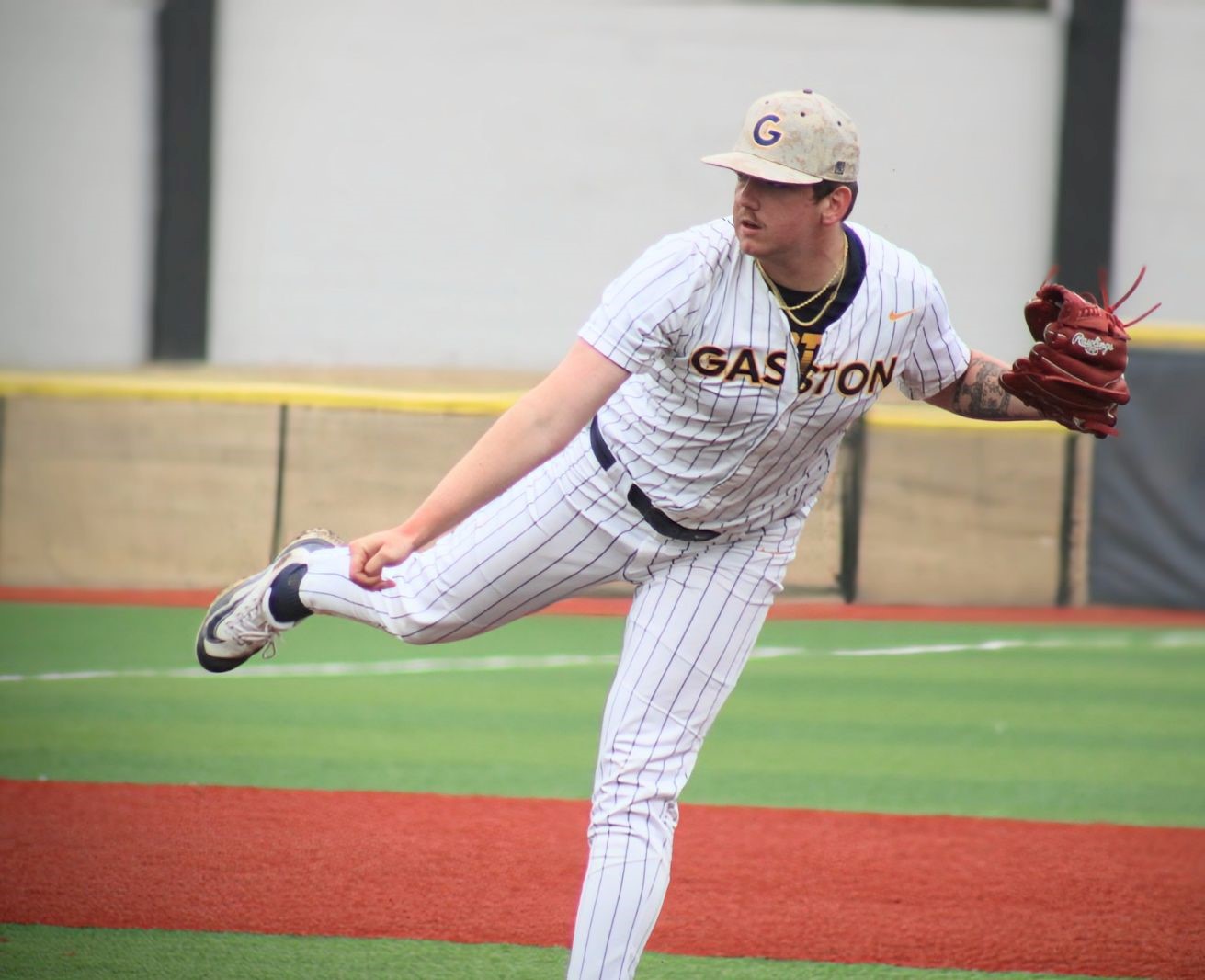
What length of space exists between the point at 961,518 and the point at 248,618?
706cm

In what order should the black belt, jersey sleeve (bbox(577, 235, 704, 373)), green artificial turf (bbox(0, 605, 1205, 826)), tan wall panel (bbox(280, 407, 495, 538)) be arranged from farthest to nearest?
tan wall panel (bbox(280, 407, 495, 538)) < green artificial turf (bbox(0, 605, 1205, 826)) < the black belt < jersey sleeve (bbox(577, 235, 704, 373))

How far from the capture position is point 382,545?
317cm

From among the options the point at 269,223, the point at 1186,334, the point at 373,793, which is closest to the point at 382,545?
the point at 373,793

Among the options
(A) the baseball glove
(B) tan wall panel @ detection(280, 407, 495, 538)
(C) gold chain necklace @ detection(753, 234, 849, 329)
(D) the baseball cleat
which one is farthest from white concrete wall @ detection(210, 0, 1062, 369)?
(C) gold chain necklace @ detection(753, 234, 849, 329)

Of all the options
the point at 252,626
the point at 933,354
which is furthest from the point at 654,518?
the point at 252,626

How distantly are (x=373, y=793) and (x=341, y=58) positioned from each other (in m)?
8.83

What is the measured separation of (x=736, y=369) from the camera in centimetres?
322

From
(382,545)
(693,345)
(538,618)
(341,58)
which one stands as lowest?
(538,618)

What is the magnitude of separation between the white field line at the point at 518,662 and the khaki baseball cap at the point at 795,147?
5307 millimetres

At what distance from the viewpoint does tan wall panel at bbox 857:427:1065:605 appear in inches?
403

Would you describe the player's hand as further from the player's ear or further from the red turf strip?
the red turf strip

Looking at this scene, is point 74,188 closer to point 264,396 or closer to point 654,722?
point 264,396

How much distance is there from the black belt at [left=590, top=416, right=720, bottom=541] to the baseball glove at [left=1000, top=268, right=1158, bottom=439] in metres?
0.76

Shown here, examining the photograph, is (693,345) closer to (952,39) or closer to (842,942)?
(842,942)
